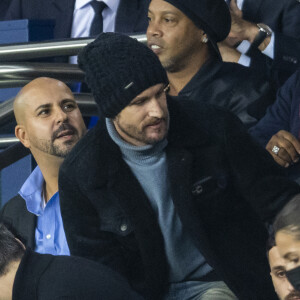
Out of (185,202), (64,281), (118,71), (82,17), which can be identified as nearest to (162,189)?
(185,202)

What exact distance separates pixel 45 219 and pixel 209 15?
0.87m

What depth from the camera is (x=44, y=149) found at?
9.09 ft

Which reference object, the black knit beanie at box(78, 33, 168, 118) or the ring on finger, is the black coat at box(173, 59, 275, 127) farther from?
the black knit beanie at box(78, 33, 168, 118)

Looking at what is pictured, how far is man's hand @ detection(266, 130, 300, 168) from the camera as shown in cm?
240

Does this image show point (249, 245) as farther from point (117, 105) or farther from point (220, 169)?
point (117, 105)

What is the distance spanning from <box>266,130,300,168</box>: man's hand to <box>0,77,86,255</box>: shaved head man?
70 cm

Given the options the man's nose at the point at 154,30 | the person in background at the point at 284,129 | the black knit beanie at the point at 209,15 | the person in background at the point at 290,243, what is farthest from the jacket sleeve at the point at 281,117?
the person in background at the point at 290,243

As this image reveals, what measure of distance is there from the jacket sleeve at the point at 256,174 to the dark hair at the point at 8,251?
627 mm

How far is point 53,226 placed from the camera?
8.98 ft

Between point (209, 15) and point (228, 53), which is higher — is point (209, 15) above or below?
above

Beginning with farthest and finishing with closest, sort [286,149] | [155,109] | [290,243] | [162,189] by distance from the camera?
1. [286,149]
2. [162,189]
3. [155,109]
4. [290,243]

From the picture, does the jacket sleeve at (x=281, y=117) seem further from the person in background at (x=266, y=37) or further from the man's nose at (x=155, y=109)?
the man's nose at (x=155, y=109)

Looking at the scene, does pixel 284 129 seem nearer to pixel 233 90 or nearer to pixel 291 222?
pixel 233 90

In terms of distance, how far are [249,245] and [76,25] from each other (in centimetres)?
145
